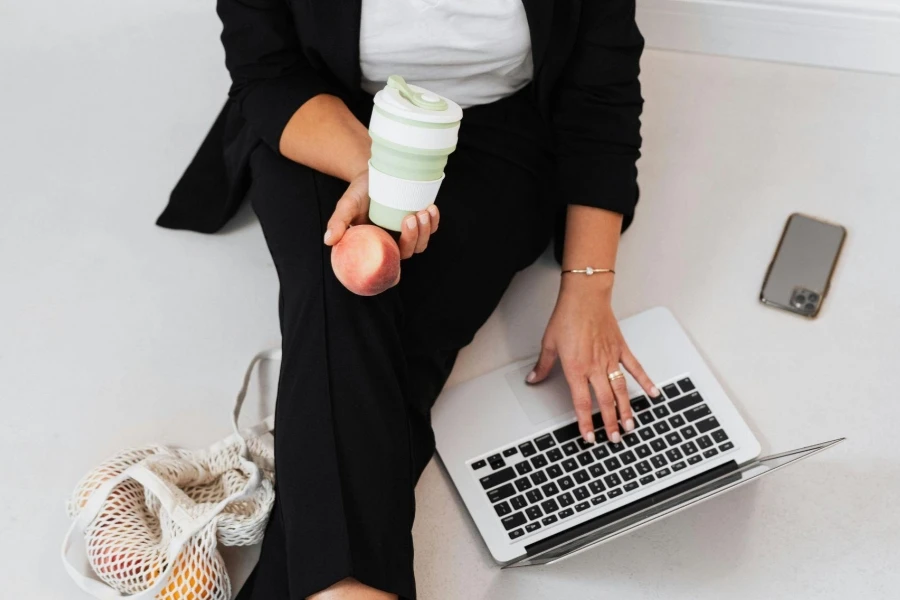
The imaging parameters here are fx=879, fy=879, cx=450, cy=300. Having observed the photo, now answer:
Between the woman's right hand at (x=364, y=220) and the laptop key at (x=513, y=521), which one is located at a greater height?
the woman's right hand at (x=364, y=220)

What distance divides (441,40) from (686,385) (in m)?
0.52

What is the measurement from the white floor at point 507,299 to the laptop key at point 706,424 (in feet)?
0.30

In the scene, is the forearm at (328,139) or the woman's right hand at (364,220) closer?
the woman's right hand at (364,220)

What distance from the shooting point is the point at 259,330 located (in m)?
1.17

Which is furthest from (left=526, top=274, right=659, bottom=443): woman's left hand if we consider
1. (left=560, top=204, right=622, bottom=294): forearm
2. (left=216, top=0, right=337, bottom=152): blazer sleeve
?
(left=216, top=0, right=337, bottom=152): blazer sleeve

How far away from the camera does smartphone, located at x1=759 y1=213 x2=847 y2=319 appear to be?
121 centimetres

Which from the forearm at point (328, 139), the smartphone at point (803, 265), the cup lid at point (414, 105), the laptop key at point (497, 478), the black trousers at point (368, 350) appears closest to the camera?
the cup lid at point (414, 105)

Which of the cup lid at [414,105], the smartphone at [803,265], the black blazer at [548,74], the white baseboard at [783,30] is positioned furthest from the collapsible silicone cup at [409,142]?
the white baseboard at [783,30]

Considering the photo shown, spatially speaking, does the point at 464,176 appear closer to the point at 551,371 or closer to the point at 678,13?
the point at 551,371

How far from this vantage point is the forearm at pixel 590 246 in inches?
41.4

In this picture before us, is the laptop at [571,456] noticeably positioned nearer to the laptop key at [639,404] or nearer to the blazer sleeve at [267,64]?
the laptop key at [639,404]

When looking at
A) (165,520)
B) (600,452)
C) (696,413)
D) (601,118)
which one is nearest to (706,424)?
(696,413)

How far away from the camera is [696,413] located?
1.08 meters

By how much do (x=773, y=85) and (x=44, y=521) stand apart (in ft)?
4.07
